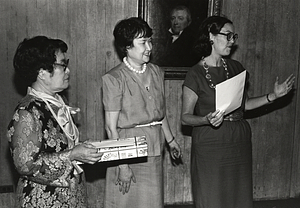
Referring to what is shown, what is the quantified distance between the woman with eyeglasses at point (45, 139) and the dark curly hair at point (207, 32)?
108 centimetres

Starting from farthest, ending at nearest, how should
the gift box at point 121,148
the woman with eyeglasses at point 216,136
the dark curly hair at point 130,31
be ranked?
1. the woman with eyeglasses at point 216,136
2. the dark curly hair at point 130,31
3. the gift box at point 121,148

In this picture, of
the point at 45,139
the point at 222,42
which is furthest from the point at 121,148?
the point at 222,42

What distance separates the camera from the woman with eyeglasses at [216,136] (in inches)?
108

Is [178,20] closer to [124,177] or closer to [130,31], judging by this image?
[130,31]

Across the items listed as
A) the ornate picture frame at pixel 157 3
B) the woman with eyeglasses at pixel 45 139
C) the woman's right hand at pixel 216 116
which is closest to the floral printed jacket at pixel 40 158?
the woman with eyeglasses at pixel 45 139

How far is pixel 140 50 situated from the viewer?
256 centimetres

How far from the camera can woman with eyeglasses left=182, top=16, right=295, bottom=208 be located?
274cm

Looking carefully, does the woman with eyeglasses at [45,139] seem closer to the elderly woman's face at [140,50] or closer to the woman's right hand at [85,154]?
the woman's right hand at [85,154]

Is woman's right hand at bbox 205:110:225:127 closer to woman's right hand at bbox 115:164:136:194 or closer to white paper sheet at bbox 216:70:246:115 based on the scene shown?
white paper sheet at bbox 216:70:246:115

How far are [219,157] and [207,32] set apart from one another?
917 mm

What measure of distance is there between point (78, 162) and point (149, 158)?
65 centimetres

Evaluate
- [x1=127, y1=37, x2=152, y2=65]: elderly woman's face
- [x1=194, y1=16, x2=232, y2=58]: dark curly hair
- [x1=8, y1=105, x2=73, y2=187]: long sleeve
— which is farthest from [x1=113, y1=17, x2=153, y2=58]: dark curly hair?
[x1=8, y1=105, x2=73, y2=187]: long sleeve

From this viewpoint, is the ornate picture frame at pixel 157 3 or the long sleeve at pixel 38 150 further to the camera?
the ornate picture frame at pixel 157 3

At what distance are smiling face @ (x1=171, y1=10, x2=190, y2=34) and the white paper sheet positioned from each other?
1230mm
